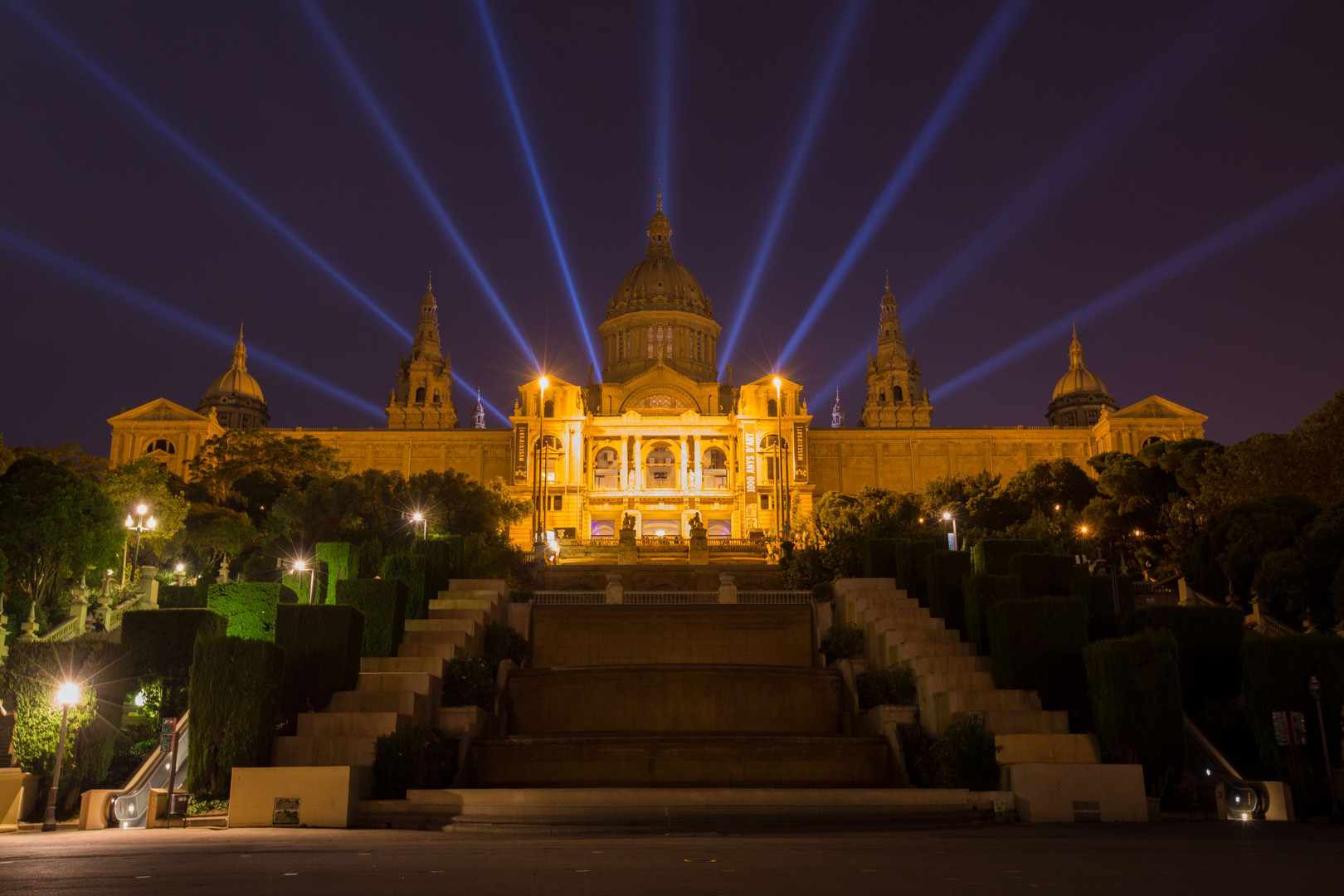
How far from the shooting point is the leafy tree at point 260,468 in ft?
216

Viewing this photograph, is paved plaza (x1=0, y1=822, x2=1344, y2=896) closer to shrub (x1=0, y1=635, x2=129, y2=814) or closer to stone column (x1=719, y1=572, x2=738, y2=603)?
shrub (x1=0, y1=635, x2=129, y2=814)

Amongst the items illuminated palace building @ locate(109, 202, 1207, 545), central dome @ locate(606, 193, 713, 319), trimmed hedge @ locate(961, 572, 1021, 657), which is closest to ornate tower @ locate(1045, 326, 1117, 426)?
illuminated palace building @ locate(109, 202, 1207, 545)

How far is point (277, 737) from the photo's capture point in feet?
84.9

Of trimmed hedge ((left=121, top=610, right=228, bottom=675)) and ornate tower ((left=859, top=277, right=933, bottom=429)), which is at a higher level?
ornate tower ((left=859, top=277, right=933, bottom=429))

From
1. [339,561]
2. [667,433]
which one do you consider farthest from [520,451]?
[339,561]

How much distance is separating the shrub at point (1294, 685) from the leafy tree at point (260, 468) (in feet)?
166

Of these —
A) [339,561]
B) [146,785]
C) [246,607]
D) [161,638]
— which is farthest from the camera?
[339,561]

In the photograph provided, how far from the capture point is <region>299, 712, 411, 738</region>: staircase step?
26188mm

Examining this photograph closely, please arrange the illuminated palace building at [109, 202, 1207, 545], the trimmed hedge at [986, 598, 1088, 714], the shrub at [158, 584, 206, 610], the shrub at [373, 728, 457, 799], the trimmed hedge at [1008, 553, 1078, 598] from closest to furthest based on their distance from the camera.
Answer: the shrub at [373, 728, 457, 799]
the trimmed hedge at [986, 598, 1088, 714]
the trimmed hedge at [1008, 553, 1078, 598]
the shrub at [158, 584, 206, 610]
the illuminated palace building at [109, 202, 1207, 545]

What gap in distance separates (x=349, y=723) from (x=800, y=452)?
69.7 meters

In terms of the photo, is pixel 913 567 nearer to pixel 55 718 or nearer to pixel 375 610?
pixel 375 610

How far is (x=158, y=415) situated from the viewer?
101m

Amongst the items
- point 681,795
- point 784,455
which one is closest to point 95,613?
point 681,795

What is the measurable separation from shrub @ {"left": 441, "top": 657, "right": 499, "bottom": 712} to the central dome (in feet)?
276
